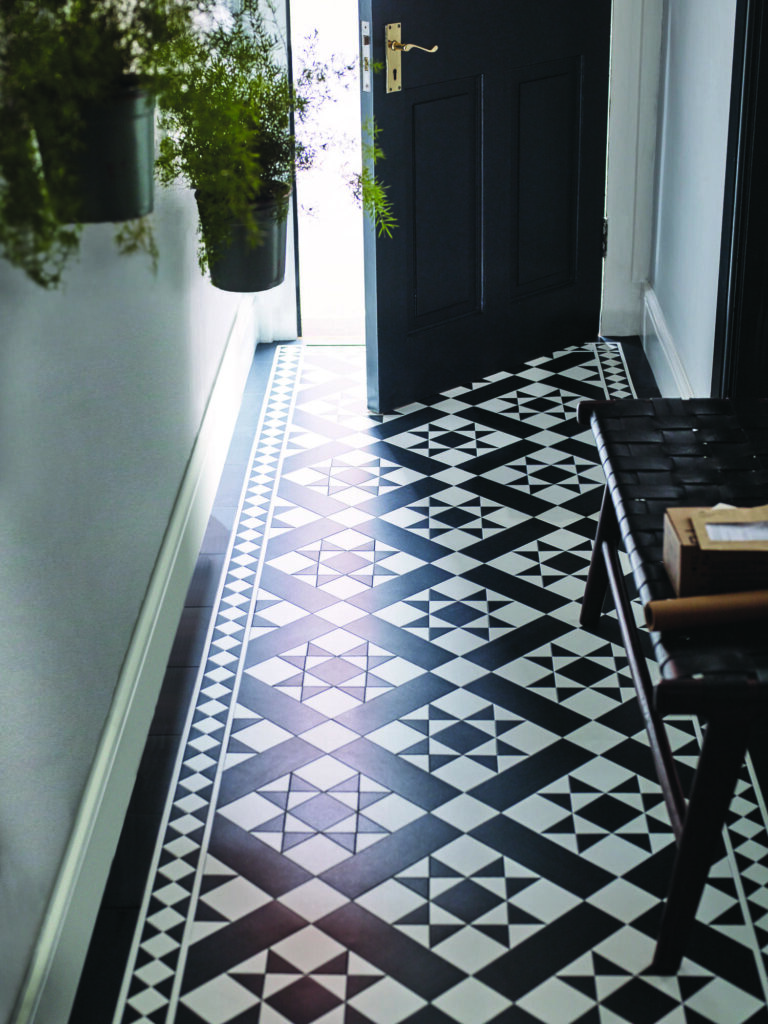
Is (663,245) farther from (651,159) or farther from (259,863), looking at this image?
(259,863)

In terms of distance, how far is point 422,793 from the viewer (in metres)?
2.74

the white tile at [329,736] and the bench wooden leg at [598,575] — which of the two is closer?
the white tile at [329,736]

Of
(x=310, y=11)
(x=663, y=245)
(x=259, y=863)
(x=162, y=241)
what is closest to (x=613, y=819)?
(x=259, y=863)

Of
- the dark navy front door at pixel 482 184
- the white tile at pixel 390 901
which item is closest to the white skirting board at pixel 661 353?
the dark navy front door at pixel 482 184

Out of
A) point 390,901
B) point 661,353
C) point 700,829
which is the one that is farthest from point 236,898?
point 661,353

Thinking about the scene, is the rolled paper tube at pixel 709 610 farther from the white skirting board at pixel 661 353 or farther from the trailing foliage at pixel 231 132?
the white skirting board at pixel 661 353

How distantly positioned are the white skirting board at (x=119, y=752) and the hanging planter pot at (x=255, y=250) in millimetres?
649

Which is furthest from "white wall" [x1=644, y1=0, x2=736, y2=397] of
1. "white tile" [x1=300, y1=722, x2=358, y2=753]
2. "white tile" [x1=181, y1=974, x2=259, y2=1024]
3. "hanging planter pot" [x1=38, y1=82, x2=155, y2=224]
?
"white tile" [x1=181, y1=974, x2=259, y2=1024]

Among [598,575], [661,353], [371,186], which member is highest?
[371,186]

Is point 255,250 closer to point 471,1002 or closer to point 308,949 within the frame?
point 308,949

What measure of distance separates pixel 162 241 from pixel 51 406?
107cm

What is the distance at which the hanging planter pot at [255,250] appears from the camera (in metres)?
2.99

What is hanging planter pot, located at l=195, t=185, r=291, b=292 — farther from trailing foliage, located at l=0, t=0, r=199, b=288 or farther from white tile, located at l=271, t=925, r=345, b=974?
white tile, located at l=271, t=925, r=345, b=974

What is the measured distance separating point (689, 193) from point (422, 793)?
2.36m
